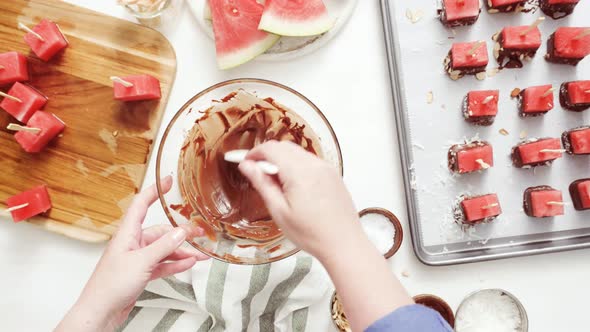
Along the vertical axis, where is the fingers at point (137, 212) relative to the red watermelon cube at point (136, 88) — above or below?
below

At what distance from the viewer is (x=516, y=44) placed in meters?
1.45

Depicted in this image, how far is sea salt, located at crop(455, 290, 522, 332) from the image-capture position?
4.67 feet

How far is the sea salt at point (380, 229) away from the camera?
1.45 metres

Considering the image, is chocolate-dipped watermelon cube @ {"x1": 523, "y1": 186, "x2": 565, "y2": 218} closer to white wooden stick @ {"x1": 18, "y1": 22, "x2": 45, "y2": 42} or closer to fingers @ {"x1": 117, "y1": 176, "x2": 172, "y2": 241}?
fingers @ {"x1": 117, "y1": 176, "x2": 172, "y2": 241}

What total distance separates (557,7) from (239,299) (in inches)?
46.0

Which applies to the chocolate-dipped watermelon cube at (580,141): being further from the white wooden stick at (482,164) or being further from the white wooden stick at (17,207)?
the white wooden stick at (17,207)

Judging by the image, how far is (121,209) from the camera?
147 centimetres

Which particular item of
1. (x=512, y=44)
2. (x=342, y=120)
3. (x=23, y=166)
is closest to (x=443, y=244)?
(x=342, y=120)

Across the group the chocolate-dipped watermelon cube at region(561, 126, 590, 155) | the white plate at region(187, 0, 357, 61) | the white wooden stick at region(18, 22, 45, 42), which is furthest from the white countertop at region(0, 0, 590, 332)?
the chocolate-dipped watermelon cube at region(561, 126, 590, 155)

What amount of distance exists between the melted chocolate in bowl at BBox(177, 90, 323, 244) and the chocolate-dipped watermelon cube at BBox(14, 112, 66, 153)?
0.46m

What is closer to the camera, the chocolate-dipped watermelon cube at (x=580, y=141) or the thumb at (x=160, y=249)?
the thumb at (x=160, y=249)

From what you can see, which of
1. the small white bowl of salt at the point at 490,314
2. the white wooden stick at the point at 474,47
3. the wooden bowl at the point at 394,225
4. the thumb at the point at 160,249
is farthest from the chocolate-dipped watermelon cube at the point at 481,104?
the thumb at the point at 160,249

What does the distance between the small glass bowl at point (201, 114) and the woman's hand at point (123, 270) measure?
0.12 feet

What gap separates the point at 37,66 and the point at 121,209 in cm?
46
